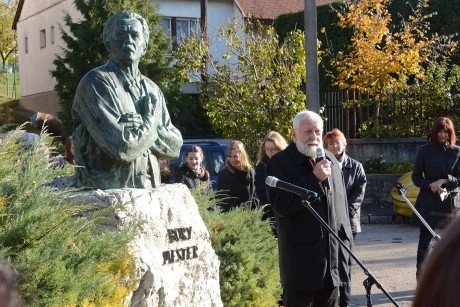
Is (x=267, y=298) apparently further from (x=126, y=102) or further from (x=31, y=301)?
(x=31, y=301)

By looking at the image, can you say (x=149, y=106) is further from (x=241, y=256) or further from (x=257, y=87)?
(x=257, y=87)

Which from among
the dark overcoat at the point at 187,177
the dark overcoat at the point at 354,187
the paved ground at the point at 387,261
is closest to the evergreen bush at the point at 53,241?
the dark overcoat at the point at 354,187

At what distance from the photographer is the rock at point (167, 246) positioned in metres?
4.78

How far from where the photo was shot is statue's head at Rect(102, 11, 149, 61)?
5242mm

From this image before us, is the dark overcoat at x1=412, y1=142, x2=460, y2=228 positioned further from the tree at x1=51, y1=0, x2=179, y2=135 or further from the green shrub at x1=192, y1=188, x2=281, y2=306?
the tree at x1=51, y1=0, x2=179, y2=135

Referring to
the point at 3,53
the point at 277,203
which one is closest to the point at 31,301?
the point at 277,203

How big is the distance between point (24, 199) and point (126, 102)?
4.23ft

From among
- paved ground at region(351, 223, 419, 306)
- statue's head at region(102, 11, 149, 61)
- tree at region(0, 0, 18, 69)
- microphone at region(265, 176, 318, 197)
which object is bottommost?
paved ground at region(351, 223, 419, 306)

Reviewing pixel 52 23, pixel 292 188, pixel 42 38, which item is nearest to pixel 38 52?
pixel 42 38

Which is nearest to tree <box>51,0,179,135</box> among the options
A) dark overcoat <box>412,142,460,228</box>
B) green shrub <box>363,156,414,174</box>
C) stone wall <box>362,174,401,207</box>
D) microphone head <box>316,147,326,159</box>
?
green shrub <box>363,156,414,174</box>

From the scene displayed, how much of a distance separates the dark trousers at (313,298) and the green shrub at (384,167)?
41.4 ft

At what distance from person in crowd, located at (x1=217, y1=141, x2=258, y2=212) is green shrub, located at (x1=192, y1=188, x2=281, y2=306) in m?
1.45

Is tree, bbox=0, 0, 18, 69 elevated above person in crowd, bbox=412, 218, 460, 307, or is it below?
above

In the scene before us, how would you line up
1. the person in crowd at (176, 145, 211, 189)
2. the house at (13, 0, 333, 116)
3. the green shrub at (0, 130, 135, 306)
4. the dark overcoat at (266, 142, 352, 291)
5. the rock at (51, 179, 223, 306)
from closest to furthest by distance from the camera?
1. the green shrub at (0, 130, 135, 306)
2. the rock at (51, 179, 223, 306)
3. the dark overcoat at (266, 142, 352, 291)
4. the person in crowd at (176, 145, 211, 189)
5. the house at (13, 0, 333, 116)
